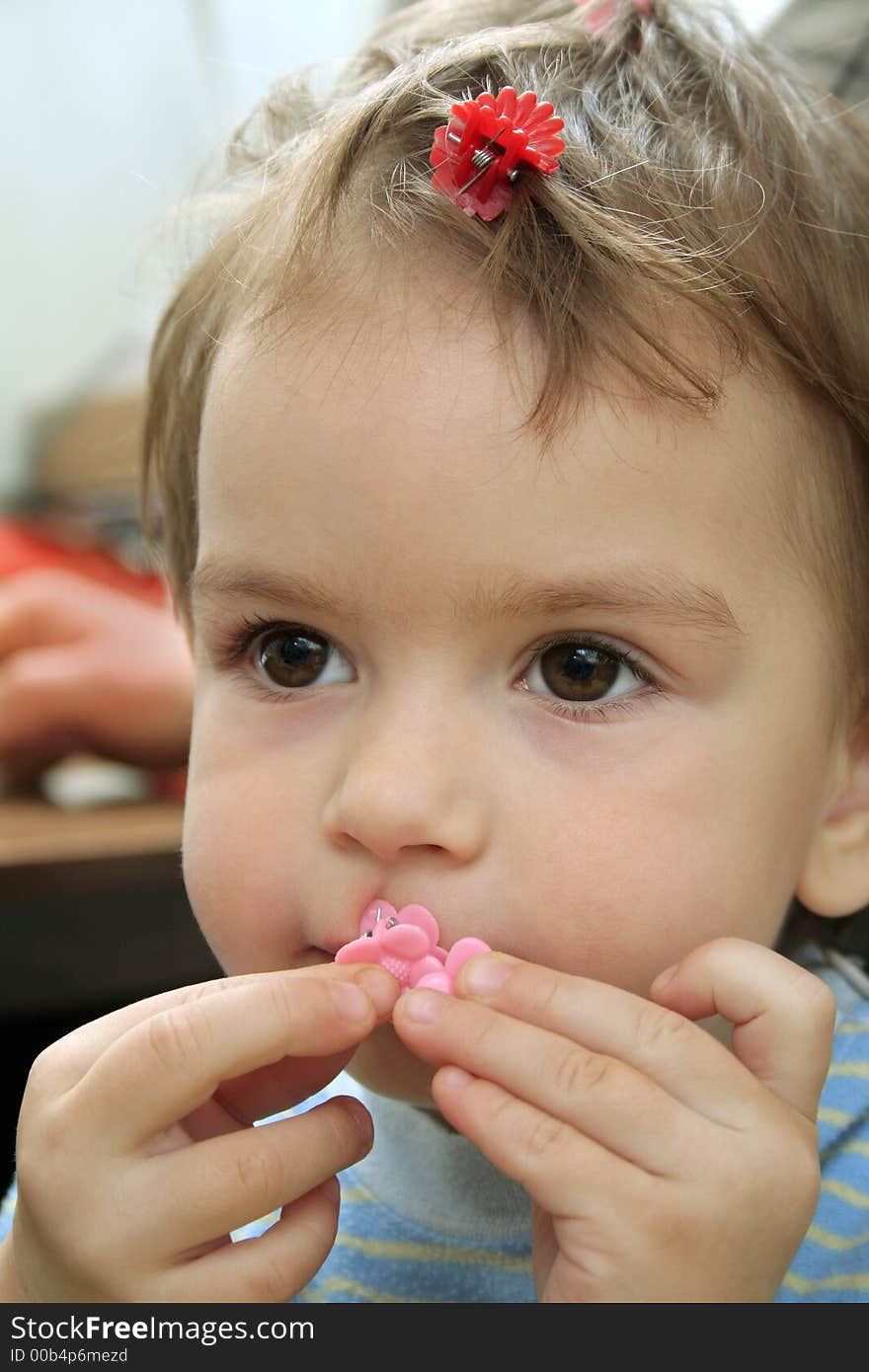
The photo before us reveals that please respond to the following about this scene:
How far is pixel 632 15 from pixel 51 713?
3.22 feet

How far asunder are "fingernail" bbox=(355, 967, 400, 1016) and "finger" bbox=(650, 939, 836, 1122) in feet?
0.50

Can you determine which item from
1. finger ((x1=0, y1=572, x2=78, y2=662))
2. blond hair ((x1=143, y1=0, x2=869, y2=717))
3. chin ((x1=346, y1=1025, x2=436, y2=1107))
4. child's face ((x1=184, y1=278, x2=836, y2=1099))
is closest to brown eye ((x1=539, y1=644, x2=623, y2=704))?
child's face ((x1=184, y1=278, x2=836, y2=1099))

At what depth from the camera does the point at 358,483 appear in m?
0.77

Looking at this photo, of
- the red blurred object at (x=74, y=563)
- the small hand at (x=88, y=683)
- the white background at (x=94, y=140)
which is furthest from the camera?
the white background at (x=94, y=140)

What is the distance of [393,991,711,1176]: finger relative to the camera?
0.66 meters

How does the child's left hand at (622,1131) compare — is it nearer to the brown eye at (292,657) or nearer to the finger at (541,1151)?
the finger at (541,1151)

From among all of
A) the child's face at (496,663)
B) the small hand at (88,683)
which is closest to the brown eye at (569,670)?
the child's face at (496,663)

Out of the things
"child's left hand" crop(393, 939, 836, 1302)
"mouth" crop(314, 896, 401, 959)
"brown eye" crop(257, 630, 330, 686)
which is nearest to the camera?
"child's left hand" crop(393, 939, 836, 1302)

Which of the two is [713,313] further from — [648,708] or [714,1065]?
[714,1065]

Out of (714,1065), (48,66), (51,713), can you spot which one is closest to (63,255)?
(48,66)

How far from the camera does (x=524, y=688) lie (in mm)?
797

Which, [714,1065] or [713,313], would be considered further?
[713,313]

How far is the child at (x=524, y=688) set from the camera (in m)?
0.68

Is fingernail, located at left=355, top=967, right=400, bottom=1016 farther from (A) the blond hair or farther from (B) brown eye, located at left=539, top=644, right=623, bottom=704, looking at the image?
(A) the blond hair
